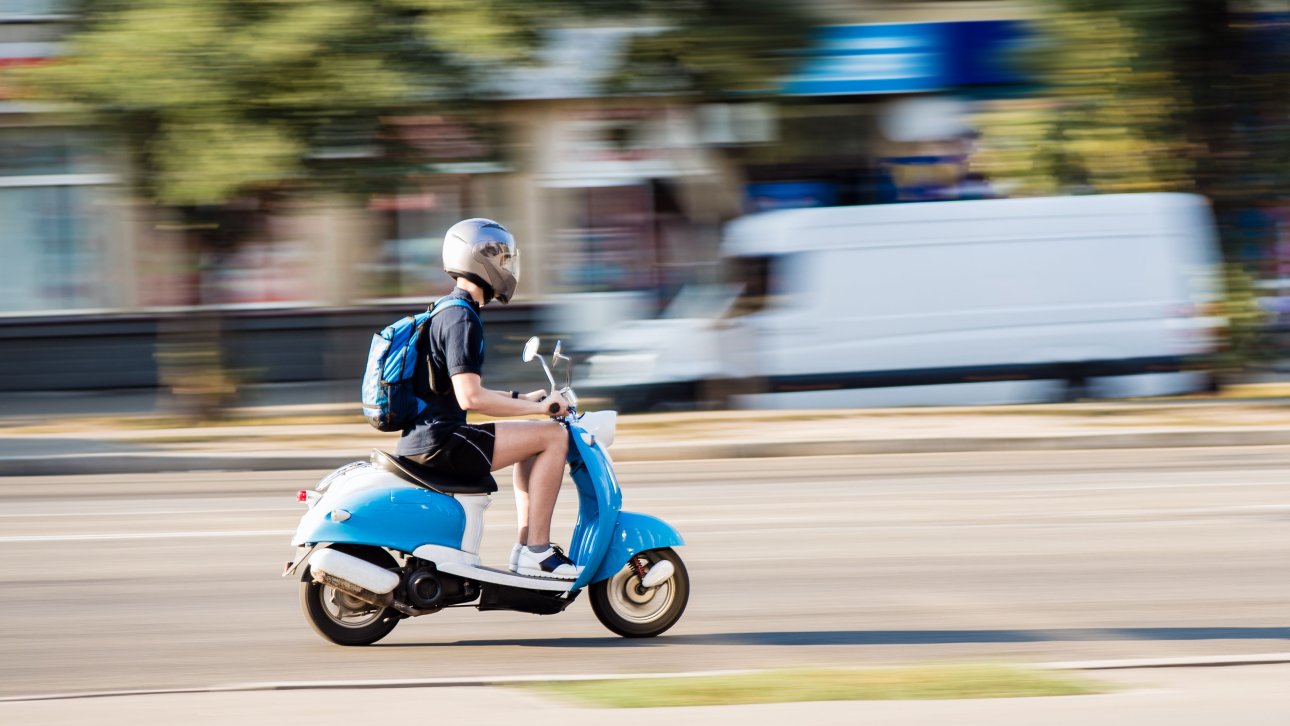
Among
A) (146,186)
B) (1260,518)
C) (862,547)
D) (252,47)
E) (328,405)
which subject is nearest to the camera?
(862,547)

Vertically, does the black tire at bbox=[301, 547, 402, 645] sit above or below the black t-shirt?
below

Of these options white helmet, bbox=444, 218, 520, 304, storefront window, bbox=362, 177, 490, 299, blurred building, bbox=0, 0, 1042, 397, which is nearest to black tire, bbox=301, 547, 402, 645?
white helmet, bbox=444, 218, 520, 304

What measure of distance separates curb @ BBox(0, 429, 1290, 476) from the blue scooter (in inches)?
312

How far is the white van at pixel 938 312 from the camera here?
16609mm

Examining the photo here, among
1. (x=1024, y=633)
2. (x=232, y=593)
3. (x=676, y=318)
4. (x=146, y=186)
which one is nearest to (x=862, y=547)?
(x=1024, y=633)

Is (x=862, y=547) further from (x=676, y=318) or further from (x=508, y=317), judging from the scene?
(x=508, y=317)

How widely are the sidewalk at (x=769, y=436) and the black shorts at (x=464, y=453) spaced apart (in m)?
8.12

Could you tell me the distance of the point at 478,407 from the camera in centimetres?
584

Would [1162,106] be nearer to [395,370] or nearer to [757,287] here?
[757,287]

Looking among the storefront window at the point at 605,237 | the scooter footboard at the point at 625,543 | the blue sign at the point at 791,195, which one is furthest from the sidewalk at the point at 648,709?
the storefront window at the point at 605,237

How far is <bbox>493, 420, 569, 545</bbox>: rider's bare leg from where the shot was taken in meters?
6.10

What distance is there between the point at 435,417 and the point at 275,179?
10713mm

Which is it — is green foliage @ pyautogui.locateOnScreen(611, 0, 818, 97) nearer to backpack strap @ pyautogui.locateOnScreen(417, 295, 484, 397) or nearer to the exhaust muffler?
backpack strap @ pyautogui.locateOnScreen(417, 295, 484, 397)

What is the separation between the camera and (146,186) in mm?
16797
